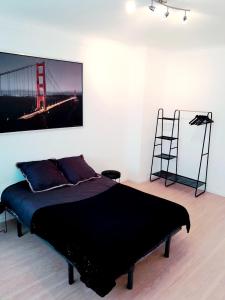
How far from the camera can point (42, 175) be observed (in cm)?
292

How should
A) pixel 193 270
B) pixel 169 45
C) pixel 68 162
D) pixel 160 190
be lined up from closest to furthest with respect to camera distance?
pixel 193 270
pixel 68 162
pixel 169 45
pixel 160 190

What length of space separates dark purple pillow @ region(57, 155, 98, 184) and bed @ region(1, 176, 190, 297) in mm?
155

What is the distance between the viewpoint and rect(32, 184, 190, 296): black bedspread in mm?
1853

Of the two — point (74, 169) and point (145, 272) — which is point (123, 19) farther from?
point (145, 272)

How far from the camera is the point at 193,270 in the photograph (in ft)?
7.73

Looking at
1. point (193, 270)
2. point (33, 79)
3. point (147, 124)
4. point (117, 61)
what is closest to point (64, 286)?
point (193, 270)

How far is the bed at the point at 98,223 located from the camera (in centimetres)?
188

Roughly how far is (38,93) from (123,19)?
1364 millimetres

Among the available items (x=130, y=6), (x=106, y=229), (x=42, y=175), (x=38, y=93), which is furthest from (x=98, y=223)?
(x=130, y=6)

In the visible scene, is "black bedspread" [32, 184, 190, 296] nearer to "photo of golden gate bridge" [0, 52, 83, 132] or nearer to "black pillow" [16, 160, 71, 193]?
"black pillow" [16, 160, 71, 193]

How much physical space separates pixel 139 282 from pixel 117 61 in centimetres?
318

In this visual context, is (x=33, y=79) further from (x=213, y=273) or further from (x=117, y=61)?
(x=213, y=273)

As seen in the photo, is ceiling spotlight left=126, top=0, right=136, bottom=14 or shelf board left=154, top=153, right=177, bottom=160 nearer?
ceiling spotlight left=126, top=0, right=136, bottom=14

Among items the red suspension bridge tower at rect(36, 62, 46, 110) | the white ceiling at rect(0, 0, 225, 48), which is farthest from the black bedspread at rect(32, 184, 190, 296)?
the white ceiling at rect(0, 0, 225, 48)
